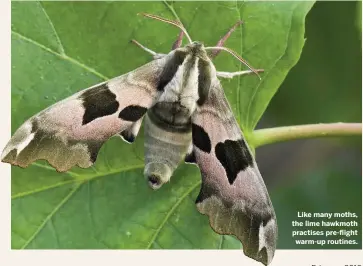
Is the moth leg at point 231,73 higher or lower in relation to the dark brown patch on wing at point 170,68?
higher

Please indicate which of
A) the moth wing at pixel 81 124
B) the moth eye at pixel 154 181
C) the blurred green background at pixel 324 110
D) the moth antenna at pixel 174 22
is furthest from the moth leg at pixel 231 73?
the moth eye at pixel 154 181

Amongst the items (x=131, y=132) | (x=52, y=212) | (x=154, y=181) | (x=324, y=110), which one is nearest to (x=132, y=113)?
(x=131, y=132)

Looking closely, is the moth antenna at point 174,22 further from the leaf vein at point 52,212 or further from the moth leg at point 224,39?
the leaf vein at point 52,212

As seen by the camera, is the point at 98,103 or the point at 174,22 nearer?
the point at 98,103

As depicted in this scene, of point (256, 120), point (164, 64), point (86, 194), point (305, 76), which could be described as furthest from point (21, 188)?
point (305, 76)

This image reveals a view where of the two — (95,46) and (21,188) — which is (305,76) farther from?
(21,188)

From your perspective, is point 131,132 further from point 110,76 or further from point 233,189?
point 233,189

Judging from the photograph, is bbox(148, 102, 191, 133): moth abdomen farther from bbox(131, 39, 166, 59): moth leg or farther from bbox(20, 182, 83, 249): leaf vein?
bbox(20, 182, 83, 249): leaf vein
